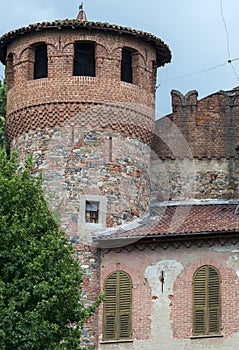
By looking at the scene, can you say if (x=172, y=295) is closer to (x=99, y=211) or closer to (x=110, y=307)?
(x=110, y=307)

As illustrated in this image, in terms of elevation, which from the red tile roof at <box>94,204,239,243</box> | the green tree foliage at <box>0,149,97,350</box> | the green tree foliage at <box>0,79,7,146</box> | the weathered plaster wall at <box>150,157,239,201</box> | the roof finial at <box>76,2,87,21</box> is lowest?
the green tree foliage at <box>0,149,97,350</box>

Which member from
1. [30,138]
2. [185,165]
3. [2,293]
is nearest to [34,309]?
[2,293]

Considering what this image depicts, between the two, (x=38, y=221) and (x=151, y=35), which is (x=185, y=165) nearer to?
(x=151, y=35)

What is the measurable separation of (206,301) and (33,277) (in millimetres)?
7333

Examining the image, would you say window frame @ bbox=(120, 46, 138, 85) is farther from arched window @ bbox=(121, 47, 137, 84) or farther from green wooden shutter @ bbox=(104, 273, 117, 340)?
green wooden shutter @ bbox=(104, 273, 117, 340)

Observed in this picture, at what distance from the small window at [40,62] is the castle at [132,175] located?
0.15ft

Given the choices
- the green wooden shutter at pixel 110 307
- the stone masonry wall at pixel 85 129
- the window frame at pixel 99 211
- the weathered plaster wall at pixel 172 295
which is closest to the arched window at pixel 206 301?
the weathered plaster wall at pixel 172 295

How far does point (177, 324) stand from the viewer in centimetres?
3338

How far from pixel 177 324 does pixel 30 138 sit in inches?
→ 304

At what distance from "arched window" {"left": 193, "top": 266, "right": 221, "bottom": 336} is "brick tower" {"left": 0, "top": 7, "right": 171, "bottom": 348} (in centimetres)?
317

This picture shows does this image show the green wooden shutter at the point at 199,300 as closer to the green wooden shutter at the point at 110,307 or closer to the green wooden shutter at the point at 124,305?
the green wooden shutter at the point at 124,305

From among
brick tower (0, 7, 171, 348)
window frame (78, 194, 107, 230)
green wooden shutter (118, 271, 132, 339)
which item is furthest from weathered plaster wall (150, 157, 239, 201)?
green wooden shutter (118, 271, 132, 339)

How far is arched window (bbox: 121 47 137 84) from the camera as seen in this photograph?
1462 inches

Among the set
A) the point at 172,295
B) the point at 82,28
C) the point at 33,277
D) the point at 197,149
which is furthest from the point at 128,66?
the point at 33,277
